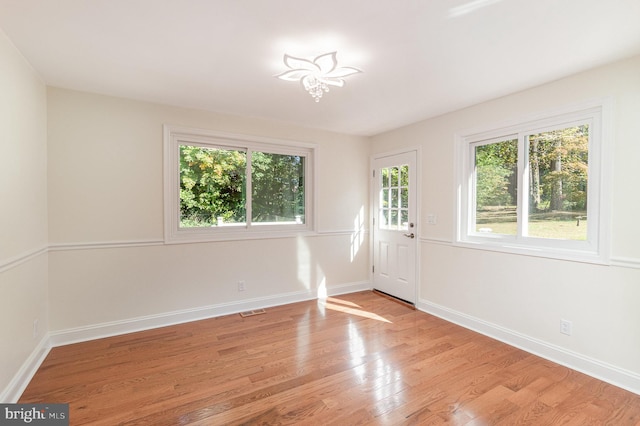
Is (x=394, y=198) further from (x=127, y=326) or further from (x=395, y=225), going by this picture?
(x=127, y=326)

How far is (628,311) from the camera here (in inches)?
83.6

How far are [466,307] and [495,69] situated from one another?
237cm

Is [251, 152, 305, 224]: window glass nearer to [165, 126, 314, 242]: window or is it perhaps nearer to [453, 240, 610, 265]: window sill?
[165, 126, 314, 242]: window

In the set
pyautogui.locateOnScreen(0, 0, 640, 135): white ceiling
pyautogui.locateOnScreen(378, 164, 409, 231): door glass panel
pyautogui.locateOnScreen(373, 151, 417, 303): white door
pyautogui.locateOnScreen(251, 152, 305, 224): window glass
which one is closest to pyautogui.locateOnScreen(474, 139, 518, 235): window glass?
pyautogui.locateOnScreen(0, 0, 640, 135): white ceiling

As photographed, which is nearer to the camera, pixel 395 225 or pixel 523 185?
pixel 523 185

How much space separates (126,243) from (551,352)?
4110mm

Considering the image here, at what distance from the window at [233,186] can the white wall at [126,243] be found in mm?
119

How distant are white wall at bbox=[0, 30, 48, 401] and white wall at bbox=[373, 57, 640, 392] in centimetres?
380

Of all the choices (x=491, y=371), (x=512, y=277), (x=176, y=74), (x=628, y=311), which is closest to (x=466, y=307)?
(x=512, y=277)

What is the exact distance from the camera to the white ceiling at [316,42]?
5.29 feet

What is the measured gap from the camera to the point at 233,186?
142 inches

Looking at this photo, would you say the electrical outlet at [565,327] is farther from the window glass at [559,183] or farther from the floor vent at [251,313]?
the floor vent at [251,313]

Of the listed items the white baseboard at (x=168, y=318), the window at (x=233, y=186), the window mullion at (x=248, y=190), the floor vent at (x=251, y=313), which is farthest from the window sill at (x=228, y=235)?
the floor vent at (x=251, y=313)

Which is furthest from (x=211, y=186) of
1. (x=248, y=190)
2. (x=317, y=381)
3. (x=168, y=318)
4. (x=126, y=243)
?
(x=317, y=381)
